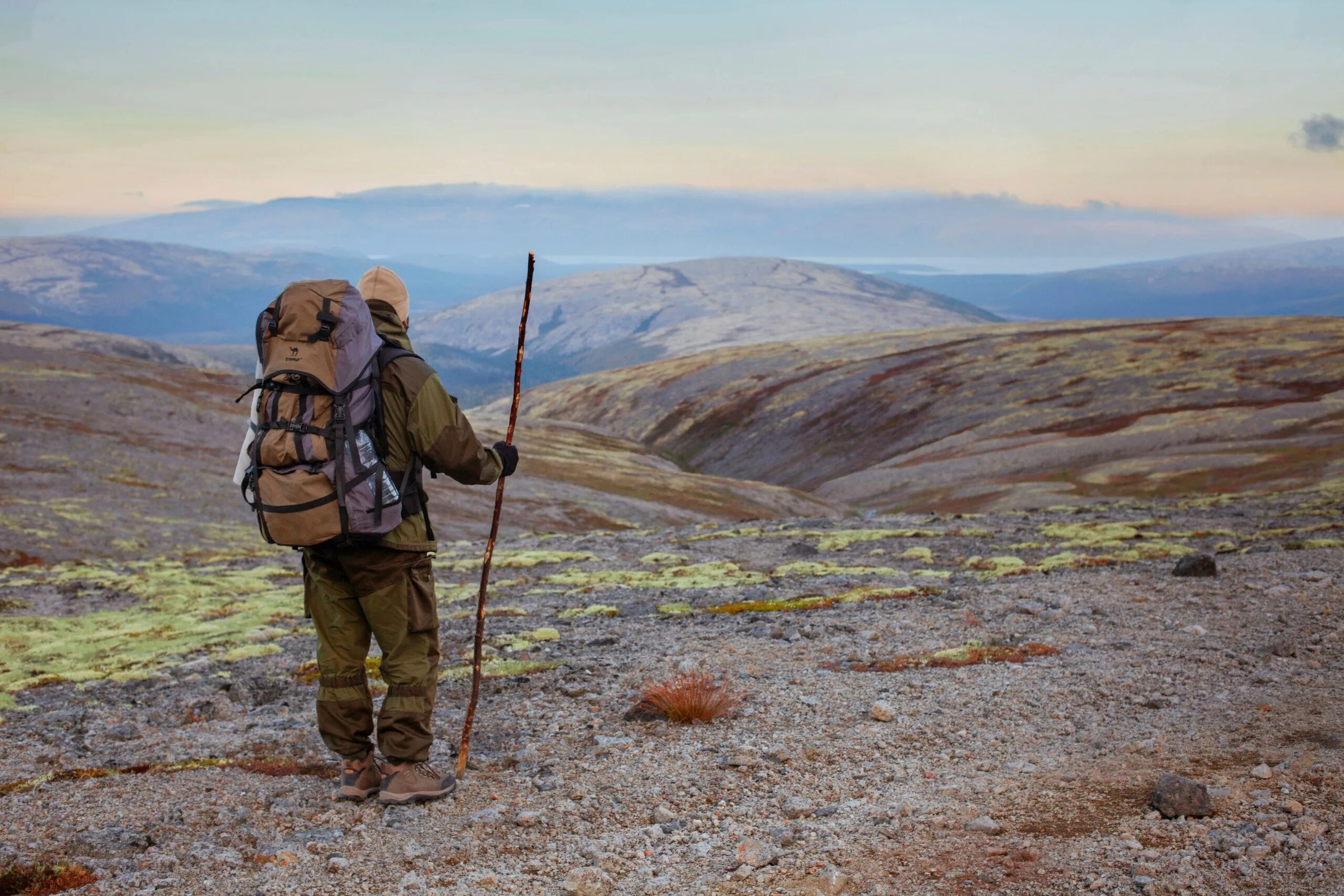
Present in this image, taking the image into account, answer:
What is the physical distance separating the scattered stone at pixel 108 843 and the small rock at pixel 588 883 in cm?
398

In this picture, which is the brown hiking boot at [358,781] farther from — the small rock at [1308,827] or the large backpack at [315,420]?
the small rock at [1308,827]

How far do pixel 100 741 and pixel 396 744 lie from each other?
20.6 feet

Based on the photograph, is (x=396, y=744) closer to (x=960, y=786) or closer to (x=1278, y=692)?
(x=960, y=786)

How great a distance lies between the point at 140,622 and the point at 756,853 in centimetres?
2228

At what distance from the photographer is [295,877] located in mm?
7984

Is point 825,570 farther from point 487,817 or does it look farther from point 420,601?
point 420,601

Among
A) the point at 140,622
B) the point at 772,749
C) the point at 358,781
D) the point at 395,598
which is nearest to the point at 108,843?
the point at 358,781

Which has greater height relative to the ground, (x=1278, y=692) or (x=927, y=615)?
(x=1278, y=692)

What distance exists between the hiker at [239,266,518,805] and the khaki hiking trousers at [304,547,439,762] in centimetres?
1

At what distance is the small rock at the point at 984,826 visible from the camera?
8242mm

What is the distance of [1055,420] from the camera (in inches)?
5084

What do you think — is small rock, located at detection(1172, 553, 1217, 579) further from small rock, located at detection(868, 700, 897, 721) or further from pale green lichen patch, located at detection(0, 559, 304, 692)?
pale green lichen patch, located at detection(0, 559, 304, 692)

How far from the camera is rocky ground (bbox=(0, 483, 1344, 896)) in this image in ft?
25.7

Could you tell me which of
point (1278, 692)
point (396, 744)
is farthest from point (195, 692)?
point (1278, 692)
